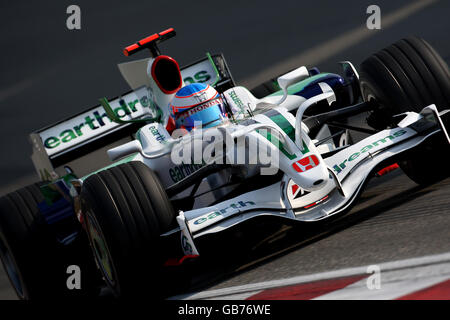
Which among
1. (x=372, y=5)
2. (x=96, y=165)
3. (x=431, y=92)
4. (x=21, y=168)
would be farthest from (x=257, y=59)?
(x=431, y=92)

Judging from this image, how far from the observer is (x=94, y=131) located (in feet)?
22.2

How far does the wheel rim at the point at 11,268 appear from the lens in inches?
208

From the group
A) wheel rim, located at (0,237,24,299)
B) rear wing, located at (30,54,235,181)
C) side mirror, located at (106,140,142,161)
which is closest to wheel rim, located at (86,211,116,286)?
side mirror, located at (106,140,142,161)

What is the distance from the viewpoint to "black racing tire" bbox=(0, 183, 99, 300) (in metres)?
5.10

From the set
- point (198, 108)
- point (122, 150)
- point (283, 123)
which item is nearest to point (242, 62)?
point (198, 108)

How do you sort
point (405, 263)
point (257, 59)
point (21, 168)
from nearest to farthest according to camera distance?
point (405, 263) < point (21, 168) < point (257, 59)

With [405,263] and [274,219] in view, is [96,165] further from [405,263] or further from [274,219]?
[405,263]

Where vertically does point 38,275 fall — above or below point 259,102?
below

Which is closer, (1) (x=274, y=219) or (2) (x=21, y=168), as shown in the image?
(1) (x=274, y=219)

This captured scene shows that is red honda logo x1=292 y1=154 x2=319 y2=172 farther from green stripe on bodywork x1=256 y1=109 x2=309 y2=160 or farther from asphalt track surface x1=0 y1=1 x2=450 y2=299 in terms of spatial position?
asphalt track surface x1=0 y1=1 x2=450 y2=299

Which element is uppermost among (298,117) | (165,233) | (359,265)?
(298,117)

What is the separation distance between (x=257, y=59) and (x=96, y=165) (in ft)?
16.5

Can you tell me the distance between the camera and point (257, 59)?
36.9 ft
